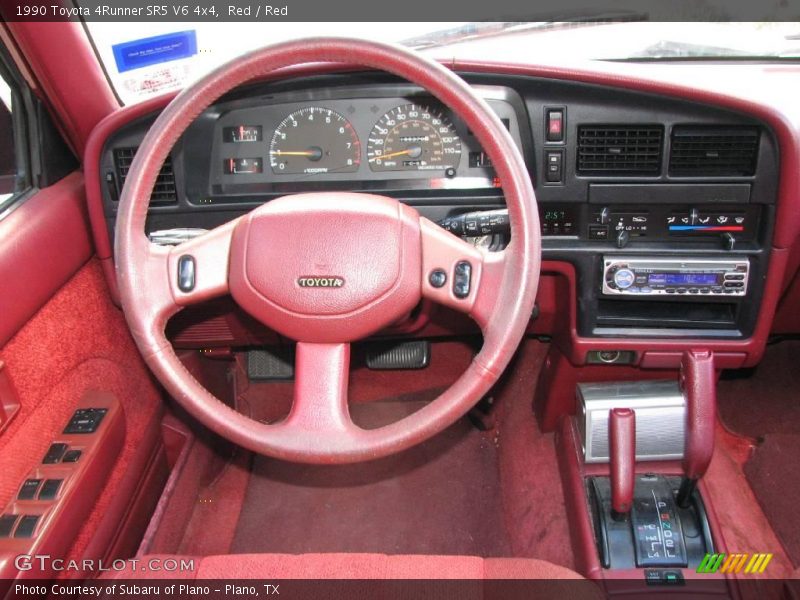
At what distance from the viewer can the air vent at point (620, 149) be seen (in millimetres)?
1745

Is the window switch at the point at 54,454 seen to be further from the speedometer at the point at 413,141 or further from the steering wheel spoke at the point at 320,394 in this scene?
the speedometer at the point at 413,141

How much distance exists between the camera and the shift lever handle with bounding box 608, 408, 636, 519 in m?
1.77

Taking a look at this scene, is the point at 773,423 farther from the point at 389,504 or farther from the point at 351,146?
the point at 351,146

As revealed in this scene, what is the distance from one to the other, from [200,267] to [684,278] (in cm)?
123

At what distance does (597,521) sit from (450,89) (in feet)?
4.05

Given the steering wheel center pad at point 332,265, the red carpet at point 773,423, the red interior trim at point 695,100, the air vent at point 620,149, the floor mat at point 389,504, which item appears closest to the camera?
the steering wheel center pad at point 332,265

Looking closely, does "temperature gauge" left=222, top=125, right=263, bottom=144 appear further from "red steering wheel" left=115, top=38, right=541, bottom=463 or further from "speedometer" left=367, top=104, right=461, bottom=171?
"red steering wheel" left=115, top=38, right=541, bottom=463

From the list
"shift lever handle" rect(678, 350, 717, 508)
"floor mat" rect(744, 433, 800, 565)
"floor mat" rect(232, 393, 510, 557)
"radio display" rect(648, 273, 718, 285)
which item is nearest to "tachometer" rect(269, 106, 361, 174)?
"radio display" rect(648, 273, 718, 285)

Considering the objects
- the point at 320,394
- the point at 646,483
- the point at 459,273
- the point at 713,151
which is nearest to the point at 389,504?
the point at 646,483

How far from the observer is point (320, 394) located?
1.36m

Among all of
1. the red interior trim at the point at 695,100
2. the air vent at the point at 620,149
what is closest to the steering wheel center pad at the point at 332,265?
the red interior trim at the point at 695,100

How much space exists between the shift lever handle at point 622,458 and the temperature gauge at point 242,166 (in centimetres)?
115

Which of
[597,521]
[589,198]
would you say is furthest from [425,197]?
[597,521]

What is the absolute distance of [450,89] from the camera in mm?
1233
